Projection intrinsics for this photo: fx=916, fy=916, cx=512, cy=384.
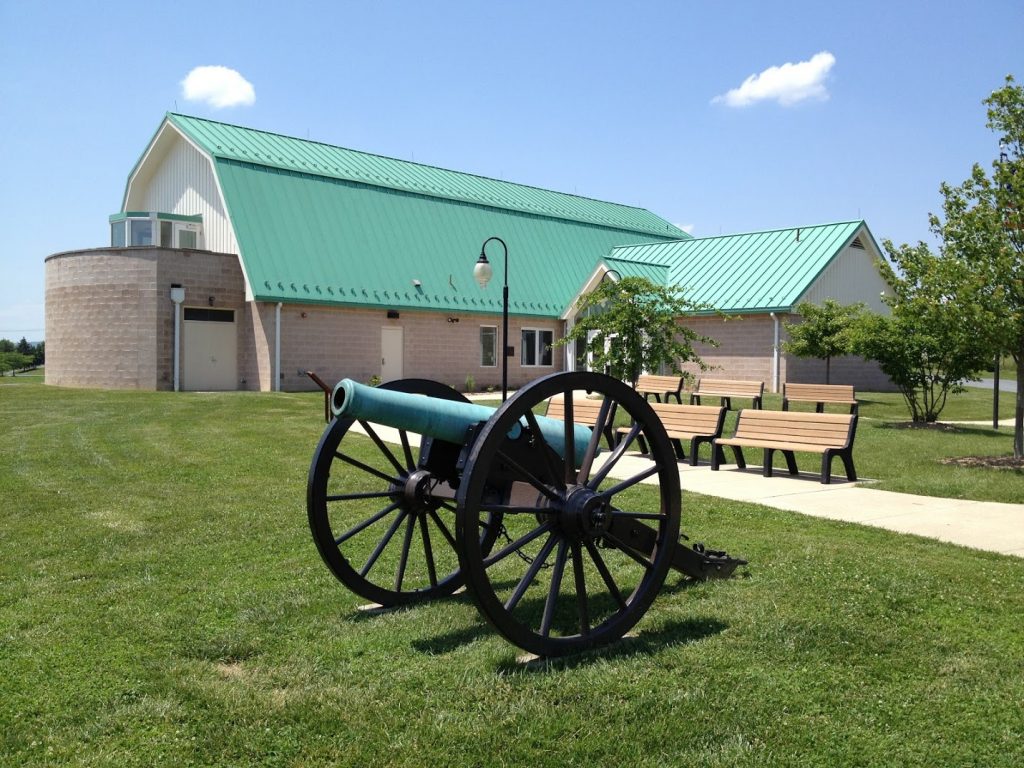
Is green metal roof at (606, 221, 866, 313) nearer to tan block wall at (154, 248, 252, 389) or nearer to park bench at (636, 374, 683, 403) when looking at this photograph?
park bench at (636, 374, 683, 403)

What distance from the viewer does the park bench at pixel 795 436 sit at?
10930 millimetres

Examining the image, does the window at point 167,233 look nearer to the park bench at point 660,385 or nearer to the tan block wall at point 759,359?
the tan block wall at point 759,359

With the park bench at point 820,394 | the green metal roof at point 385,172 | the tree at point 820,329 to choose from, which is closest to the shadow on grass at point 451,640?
the park bench at point 820,394

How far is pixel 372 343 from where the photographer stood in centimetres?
2781

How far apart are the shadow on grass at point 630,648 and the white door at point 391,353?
23593 mm

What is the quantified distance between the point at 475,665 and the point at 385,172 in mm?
30047

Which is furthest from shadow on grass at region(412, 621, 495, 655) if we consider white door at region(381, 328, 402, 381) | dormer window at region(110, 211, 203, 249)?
dormer window at region(110, 211, 203, 249)

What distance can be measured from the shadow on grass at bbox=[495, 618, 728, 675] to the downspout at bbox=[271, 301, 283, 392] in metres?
21.7

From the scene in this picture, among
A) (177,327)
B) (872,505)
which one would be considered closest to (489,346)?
(177,327)

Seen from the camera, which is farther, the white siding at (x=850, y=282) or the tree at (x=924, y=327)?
the white siding at (x=850, y=282)

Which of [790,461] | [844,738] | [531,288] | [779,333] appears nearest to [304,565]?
[844,738]

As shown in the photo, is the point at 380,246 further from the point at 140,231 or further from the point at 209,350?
the point at 140,231

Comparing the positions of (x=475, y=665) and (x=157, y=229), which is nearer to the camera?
(x=475, y=665)

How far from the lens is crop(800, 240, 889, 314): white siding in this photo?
27.9 meters
